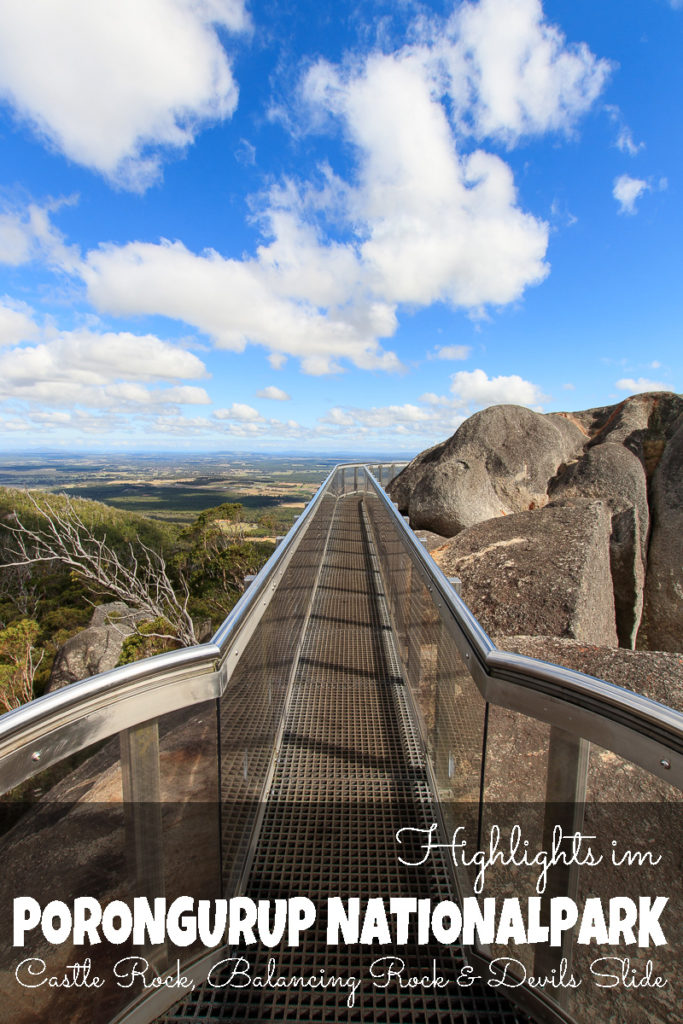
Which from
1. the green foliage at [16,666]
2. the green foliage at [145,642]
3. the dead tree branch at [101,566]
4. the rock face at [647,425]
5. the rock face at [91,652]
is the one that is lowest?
the green foliage at [16,666]

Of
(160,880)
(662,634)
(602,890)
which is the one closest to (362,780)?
(602,890)

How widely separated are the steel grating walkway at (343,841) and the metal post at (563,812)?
0.30 metres

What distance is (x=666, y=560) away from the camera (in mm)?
9281

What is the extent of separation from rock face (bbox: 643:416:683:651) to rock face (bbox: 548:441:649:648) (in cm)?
21

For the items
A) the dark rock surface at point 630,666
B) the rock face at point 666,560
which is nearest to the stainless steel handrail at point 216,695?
the dark rock surface at point 630,666

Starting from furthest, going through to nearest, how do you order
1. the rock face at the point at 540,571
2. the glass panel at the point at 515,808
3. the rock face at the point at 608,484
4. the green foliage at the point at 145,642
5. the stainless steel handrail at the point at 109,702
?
the green foliage at the point at 145,642
the rock face at the point at 608,484
the rock face at the point at 540,571
the glass panel at the point at 515,808
the stainless steel handrail at the point at 109,702

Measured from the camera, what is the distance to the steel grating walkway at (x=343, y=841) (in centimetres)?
167

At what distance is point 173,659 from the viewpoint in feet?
4.82

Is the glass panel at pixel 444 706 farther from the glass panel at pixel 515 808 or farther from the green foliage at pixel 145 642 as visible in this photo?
the green foliage at pixel 145 642

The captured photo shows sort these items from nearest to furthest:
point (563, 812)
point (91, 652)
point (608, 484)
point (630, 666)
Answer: point (563, 812) → point (630, 666) → point (608, 484) → point (91, 652)

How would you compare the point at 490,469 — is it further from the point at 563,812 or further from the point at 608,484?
the point at 563,812

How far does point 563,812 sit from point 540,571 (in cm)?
479

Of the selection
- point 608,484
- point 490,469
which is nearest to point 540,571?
point 608,484

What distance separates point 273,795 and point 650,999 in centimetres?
168
